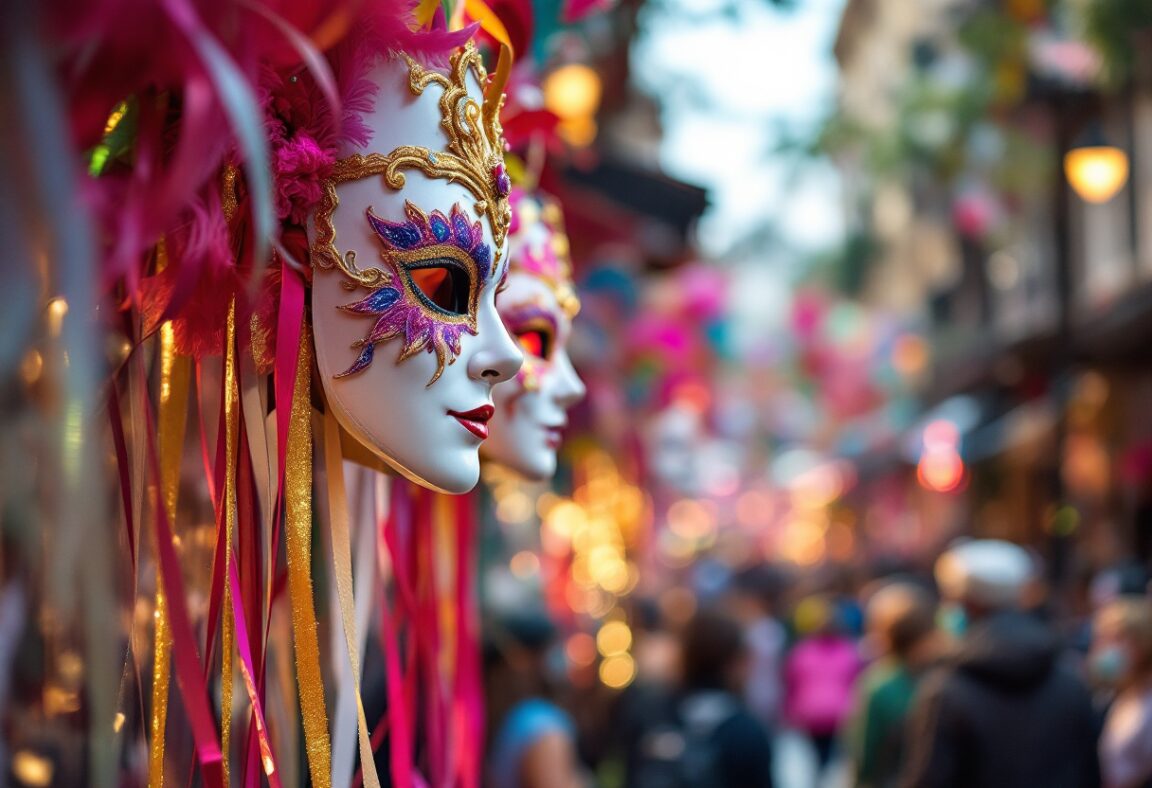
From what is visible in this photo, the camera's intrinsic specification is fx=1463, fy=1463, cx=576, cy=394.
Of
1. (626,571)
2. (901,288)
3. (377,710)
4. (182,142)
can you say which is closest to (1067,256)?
(626,571)

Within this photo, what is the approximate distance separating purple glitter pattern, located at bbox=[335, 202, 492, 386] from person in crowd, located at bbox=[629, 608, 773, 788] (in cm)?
277

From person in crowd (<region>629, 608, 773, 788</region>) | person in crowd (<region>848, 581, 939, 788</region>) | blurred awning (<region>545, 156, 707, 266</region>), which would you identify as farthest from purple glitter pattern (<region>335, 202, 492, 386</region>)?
person in crowd (<region>848, 581, 939, 788</region>)

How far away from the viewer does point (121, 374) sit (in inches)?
79.1

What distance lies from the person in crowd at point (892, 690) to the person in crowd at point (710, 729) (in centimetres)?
135

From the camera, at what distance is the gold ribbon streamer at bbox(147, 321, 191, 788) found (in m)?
1.93

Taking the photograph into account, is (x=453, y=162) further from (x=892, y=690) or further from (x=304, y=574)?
(x=892, y=690)

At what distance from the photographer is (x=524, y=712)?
13.3ft

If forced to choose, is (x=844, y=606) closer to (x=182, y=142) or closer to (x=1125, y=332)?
(x=1125, y=332)

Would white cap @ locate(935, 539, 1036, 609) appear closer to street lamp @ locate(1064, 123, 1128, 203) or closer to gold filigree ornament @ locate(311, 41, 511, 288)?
gold filigree ornament @ locate(311, 41, 511, 288)

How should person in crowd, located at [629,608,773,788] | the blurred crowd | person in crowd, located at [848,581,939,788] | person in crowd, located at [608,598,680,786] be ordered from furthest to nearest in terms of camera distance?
person in crowd, located at [848,581,939,788]
person in crowd, located at [608,598,680,786]
person in crowd, located at [629,608,773,788]
the blurred crowd

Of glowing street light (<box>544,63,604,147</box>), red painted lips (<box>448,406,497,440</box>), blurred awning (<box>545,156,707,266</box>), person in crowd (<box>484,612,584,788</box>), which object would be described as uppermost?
glowing street light (<box>544,63,604,147</box>)

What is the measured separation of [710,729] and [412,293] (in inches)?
115

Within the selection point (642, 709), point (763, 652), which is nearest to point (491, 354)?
point (642, 709)

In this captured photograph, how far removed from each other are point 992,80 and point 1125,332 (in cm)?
372
